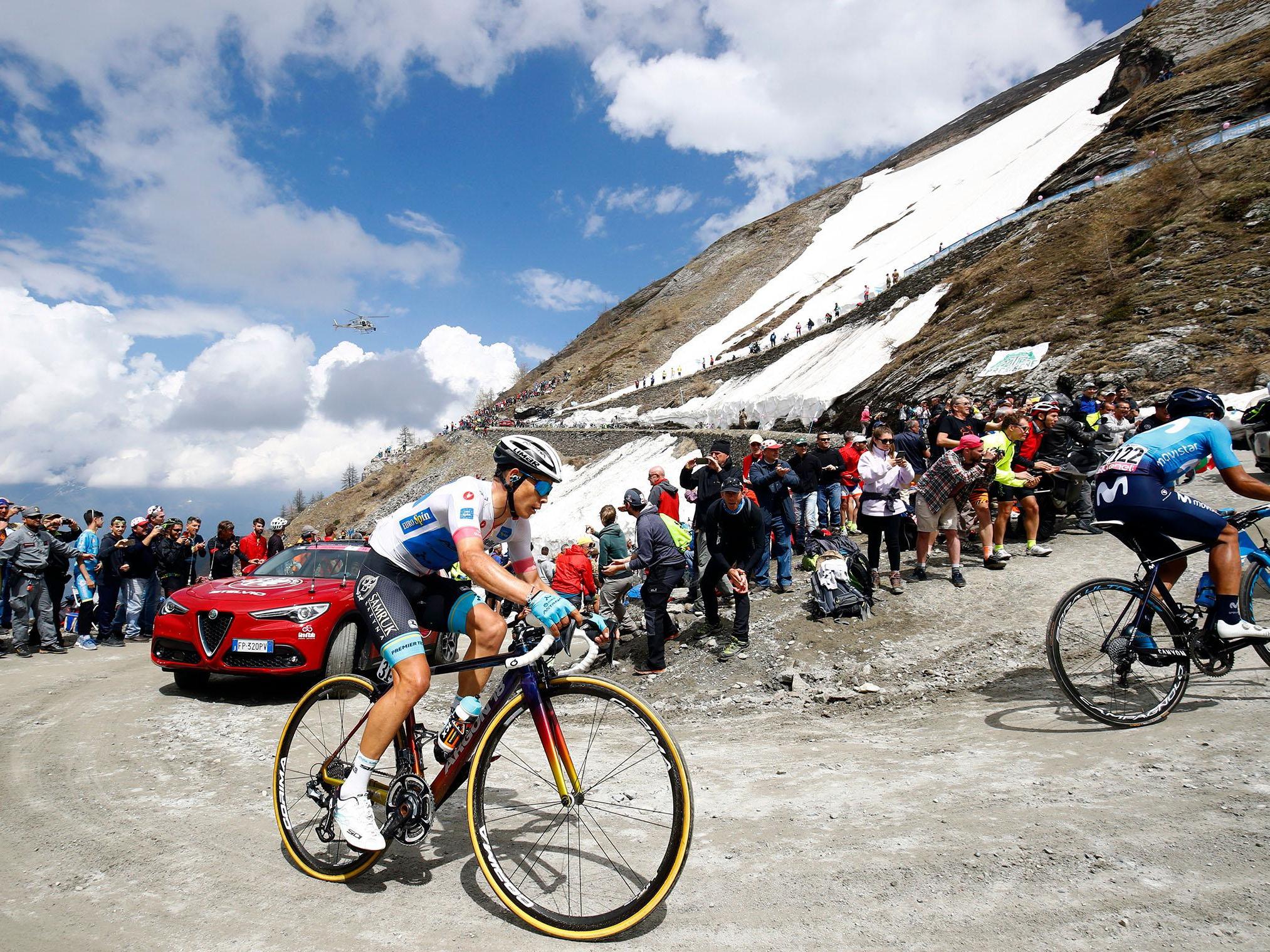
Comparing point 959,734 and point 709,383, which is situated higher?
point 709,383

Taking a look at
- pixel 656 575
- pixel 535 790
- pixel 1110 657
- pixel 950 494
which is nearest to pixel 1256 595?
pixel 1110 657

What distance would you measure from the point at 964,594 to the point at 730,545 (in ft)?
8.99

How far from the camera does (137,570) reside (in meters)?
10.9

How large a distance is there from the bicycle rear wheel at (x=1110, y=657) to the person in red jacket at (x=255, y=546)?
12.7 metres

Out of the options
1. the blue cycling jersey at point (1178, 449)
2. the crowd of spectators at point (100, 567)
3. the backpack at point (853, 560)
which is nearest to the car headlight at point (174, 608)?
the crowd of spectators at point (100, 567)

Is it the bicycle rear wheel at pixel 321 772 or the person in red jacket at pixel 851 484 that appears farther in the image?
the person in red jacket at pixel 851 484

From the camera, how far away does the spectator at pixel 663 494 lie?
10531 mm

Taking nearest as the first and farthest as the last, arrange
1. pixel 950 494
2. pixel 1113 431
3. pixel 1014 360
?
pixel 950 494
pixel 1113 431
pixel 1014 360

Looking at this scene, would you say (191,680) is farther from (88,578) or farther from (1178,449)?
(1178,449)

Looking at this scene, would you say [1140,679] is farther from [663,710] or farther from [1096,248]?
[1096,248]

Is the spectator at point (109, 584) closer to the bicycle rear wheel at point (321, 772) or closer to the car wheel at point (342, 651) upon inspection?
the car wheel at point (342, 651)

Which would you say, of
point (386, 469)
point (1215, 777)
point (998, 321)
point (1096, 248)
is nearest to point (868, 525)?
point (1215, 777)

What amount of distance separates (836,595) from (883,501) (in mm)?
1500

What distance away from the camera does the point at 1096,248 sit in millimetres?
27438
